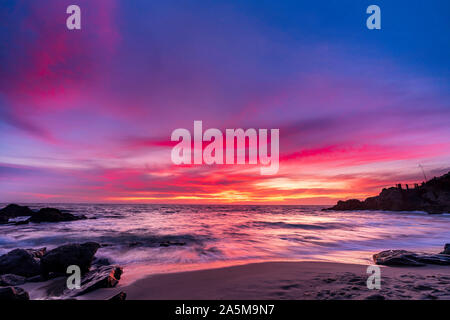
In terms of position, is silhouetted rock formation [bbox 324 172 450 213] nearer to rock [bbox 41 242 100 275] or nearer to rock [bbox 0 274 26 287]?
rock [bbox 41 242 100 275]

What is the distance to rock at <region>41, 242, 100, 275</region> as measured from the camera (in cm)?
638

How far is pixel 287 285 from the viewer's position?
480 centimetres

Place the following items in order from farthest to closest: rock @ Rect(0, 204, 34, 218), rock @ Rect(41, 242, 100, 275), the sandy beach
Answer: rock @ Rect(0, 204, 34, 218)
rock @ Rect(41, 242, 100, 275)
the sandy beach

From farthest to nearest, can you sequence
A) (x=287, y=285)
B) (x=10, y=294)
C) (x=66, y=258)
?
1. (x=66, y=258)
2. (x=287, y=285)
3. (x=10, y=294)

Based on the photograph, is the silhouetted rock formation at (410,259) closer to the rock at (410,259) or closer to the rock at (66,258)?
the rock at (410,259)

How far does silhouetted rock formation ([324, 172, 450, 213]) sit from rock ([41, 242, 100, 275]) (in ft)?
227

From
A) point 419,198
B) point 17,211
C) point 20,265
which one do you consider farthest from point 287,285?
point 419,198

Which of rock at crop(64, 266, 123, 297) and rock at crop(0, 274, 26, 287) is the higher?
rock at crop(64, 266, 123, 297)

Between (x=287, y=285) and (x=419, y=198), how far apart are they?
282 ft

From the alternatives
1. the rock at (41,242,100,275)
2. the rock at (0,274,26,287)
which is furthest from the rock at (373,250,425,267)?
the rock at (0,274,26,287)

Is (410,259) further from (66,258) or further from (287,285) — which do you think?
(66,258)

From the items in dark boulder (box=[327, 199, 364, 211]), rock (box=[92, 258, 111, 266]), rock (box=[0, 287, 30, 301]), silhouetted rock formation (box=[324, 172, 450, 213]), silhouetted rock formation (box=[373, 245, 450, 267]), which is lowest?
dark boulder (box=[327, 199, 364, 211])

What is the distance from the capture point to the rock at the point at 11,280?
5.57 metres
